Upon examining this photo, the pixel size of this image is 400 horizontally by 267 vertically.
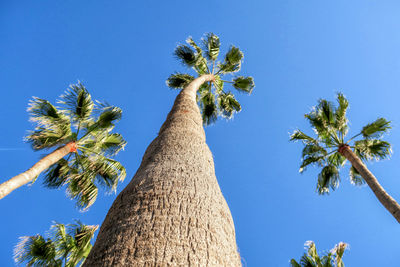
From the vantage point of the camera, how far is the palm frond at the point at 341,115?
10156 mm

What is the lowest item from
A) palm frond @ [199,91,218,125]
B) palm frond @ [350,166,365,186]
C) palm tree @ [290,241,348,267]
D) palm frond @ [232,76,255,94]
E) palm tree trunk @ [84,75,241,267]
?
palm tree trunk @ [84,75,241,267]

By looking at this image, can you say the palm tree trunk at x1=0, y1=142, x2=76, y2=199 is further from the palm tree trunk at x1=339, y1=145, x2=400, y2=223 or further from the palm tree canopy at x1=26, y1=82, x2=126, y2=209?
the palm tree trunk at x1=339, y1=145, x2=400, y2=223

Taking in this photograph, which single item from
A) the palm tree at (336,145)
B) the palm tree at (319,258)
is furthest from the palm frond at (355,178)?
the palm tree at (319,258)

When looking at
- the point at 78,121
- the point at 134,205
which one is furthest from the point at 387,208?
the point at 78,121

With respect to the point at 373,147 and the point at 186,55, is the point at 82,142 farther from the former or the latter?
the point at 373,147

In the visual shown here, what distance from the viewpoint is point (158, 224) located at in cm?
157

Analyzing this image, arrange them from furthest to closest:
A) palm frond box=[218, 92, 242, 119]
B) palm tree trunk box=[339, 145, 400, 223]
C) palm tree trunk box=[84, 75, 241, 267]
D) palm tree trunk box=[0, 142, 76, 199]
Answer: palm frond box=[218, 92, 242, 119] → palm tree trunk box=[339, 145, 400, 223] → palm tree trunk box=[0, 142, 76, 199] → palm tree trunk box=[84, 75, 241, 267]

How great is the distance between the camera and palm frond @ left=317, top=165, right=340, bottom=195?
37.1 ft

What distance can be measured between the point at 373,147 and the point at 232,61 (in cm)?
672

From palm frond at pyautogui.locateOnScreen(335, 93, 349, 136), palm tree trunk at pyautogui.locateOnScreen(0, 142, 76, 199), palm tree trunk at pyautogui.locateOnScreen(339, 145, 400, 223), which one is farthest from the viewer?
palm frond at pyautogui.locateOnScreen(335, 93, 349, 136)

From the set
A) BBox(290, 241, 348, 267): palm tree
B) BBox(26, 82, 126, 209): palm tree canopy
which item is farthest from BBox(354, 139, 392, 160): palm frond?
BBox(26, 82, 126, 209): palm tree canopy

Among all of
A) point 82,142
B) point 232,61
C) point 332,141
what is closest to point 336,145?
point 332,141

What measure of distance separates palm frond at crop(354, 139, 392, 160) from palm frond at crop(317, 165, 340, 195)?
137 cm

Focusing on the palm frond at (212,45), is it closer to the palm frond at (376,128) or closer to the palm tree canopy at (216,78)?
the palm tree canopy at (216,78)
